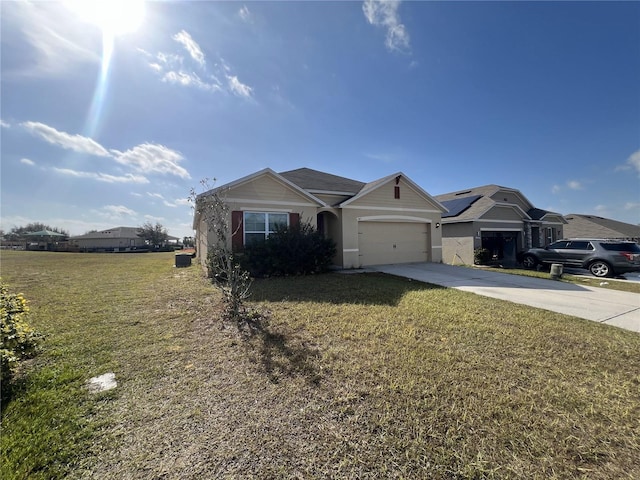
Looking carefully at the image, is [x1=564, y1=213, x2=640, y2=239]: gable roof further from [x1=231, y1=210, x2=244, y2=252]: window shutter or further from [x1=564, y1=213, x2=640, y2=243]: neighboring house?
[x1=231, y1=210, x2=244, y2=252]: window shutter

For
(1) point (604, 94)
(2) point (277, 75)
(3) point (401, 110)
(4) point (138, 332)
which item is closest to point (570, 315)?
(4) point (138, 332)

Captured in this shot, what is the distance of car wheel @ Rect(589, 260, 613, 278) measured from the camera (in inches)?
479

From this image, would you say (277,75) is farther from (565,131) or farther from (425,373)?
(565,131)

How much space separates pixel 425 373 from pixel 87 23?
1065 centimetres

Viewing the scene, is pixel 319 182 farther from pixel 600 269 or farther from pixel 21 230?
pixel 21 230

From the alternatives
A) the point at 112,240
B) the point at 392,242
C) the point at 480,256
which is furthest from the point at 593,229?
the point at 112,240

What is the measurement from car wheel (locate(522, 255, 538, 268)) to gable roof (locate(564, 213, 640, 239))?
19.6 metres

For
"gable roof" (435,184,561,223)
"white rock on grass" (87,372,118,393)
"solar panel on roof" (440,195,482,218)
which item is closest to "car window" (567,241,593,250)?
"gable roof" (435,184,561,223)

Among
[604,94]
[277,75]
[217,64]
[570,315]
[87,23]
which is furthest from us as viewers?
[604,94]

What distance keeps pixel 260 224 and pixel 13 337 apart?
8.39 metres

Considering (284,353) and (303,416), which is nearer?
(303,416)

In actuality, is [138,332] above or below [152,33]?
below

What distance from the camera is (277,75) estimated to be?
1092 cm

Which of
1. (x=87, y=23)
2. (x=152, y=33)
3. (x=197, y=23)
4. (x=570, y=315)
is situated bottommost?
(x=570, y=315)
